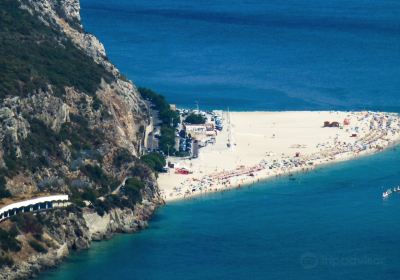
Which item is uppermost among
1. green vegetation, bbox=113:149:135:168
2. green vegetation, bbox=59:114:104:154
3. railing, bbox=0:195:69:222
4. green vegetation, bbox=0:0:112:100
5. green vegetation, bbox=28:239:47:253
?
green vegetation, bbox=0:0:112:100

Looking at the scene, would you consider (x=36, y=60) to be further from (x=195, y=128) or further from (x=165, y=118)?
(x=195, y=128)

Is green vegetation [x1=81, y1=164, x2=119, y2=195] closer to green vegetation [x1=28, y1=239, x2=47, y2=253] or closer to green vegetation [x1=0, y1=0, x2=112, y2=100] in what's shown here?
green vegetation [x1=0, y1=0, x2=112, y2=100]

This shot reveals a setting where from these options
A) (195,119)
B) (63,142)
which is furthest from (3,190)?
(195,119)

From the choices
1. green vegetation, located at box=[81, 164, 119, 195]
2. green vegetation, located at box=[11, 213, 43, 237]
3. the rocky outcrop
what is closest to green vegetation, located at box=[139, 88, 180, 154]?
green vegetation, located at box=[81, 164, 119, 195]

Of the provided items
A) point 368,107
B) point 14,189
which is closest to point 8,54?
point 14,189

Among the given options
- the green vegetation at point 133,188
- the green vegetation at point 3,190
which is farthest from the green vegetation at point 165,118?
the green vegetation at point 3,190

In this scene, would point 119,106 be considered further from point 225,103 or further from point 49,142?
point 225,103

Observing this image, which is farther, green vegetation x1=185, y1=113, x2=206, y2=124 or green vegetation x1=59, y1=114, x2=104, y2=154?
green vegetation x1=185, y1=113, x2=206, y2=124
